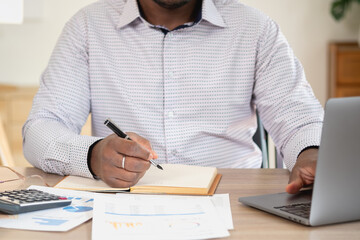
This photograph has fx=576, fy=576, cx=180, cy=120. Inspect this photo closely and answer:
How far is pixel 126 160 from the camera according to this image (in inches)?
45.7

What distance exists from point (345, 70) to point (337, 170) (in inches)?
143

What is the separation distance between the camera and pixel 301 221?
93 centimetres

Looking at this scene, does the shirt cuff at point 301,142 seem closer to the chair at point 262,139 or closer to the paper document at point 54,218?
the chair at point 262,139

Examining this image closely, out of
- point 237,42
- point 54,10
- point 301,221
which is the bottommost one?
point 54,10

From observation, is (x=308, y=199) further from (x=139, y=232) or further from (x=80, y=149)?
(x=80, y=149)

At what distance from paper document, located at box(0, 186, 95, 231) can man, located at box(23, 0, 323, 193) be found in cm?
54

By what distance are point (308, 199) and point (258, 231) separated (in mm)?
191

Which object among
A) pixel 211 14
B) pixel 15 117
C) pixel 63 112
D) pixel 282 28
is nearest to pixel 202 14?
pixel 211 14

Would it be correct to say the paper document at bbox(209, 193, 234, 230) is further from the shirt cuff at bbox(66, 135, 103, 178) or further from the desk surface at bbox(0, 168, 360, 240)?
the shirt cuff at bbox(66, 135, 103, 178)

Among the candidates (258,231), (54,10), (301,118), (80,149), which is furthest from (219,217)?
(54,10)

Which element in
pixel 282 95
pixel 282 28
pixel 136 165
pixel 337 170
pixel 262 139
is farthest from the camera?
pixel 282 28

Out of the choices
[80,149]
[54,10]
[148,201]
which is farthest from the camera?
[54,10]

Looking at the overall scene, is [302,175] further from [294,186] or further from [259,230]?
[259,230]

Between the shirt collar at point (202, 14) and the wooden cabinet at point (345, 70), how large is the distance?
2.90 metres
